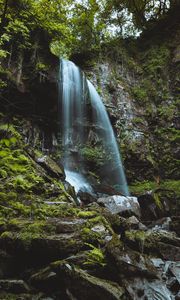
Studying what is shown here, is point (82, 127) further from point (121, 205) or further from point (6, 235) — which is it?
point (6, 235)

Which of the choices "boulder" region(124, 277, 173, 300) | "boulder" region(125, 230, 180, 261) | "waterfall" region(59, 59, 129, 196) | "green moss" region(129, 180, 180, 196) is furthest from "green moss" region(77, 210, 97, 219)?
"green moss" region(129, 180, 180, 196)

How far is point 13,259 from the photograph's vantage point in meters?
3.68

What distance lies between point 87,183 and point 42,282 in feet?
26.0

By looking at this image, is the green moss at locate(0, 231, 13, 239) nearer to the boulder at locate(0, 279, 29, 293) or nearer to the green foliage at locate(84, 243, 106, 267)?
the boulder at locate(0, 279, 29, 293)

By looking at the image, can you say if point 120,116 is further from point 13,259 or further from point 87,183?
point 13,259

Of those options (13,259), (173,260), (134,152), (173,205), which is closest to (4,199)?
(13,259)

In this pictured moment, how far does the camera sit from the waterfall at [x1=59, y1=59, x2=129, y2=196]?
40.6ft

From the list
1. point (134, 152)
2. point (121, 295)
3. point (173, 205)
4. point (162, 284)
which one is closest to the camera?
point (121, 295)

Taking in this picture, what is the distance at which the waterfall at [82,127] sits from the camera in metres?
12.4

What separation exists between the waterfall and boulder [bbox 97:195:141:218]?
3.49 m

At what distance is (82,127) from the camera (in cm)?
1305

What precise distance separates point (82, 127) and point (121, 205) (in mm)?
5785

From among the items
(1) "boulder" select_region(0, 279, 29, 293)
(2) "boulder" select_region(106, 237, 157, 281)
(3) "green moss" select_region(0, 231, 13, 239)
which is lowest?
(1) "boulder" select_region(0, 279, 29, 293)

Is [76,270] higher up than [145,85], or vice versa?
[145,85]
